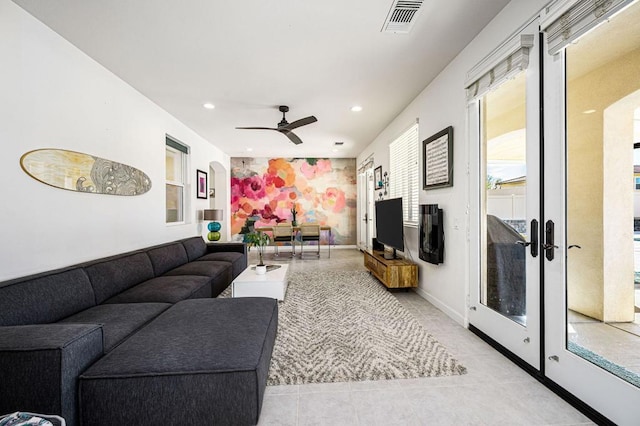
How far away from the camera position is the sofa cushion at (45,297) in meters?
1.69

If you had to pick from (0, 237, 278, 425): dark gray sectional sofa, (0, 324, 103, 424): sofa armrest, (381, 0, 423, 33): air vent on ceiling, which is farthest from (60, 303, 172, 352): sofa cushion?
(381, 0, 423, 33): air vent on ceiling

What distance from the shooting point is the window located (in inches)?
184

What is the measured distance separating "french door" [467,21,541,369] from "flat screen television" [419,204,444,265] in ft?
1.79

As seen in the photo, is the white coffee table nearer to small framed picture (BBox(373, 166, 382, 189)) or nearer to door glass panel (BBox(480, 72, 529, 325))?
door glass panel (BBox(480, 72, 529, 325))

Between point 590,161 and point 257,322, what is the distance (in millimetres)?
2240

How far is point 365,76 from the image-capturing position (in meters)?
3.23

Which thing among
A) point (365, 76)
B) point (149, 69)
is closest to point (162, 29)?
point (149, 69)

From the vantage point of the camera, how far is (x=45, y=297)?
1.88m

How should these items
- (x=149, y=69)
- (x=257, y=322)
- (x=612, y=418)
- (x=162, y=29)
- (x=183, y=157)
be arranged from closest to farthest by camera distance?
(x=612, y=418) < (x=257, y=322) < (x=162, y=29) < (x=149, y=69) < (x=183, y=157)

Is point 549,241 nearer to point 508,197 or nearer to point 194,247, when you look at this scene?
point 508,197

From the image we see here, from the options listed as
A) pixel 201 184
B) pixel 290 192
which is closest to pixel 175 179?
pixel 201 184

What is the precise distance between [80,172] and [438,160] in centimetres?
366

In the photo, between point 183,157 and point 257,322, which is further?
point 183,157

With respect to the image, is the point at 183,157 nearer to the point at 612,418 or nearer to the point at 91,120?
the point at 91,120
